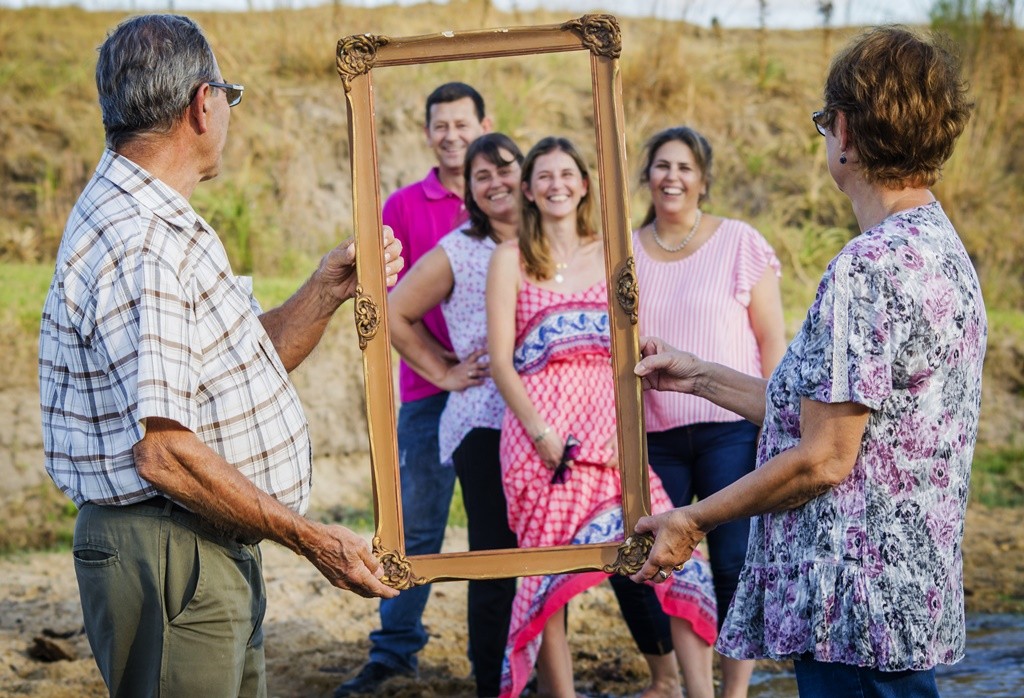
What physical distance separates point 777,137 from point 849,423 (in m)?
10.3

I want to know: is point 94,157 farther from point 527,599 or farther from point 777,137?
point 527,599

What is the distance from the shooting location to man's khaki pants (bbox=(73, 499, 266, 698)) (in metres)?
2.86

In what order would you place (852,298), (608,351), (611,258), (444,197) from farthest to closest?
(444,197)
(608,351)
(611,258)
(852,298)

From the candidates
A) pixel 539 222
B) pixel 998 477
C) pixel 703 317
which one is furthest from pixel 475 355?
pixel 998 477

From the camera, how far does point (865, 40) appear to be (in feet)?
8.96

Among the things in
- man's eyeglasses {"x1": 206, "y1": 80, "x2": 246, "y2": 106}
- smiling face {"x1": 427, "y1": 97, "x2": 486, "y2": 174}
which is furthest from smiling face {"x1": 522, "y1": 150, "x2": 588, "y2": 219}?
man's eyeglasses {"x1": 206, "y1": 80, "x2": 246, "y2": 106}

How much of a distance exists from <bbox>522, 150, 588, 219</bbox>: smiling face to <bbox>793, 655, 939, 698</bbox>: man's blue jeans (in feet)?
7.59

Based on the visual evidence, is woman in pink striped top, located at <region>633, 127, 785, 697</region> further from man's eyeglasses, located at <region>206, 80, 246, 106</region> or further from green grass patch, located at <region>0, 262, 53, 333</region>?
green grass patch, located at <region>0, 262, 53, 333</region>

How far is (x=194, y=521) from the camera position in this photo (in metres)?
2.91

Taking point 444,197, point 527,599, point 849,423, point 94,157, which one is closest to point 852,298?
point 849,423

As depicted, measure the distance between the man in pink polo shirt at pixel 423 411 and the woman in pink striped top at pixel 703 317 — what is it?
2.98 ft

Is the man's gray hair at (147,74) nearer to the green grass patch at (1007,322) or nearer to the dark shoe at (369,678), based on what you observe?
the dark shoe at (369,678)

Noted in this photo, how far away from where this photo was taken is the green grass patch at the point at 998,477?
8648mm

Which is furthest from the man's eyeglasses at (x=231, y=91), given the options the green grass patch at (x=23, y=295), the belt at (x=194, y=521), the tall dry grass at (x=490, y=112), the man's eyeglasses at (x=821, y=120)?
the tall dry grass at (x=490, y=112)
